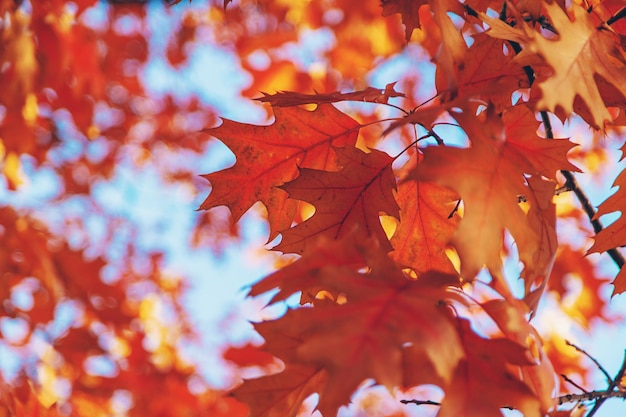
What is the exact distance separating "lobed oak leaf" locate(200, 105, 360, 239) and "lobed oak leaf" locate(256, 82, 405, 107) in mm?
56

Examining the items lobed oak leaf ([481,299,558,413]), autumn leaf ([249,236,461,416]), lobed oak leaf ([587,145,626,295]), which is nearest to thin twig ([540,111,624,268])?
lobed oak leaf ([587,145,626,295])

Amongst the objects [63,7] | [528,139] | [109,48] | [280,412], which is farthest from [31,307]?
[528,139]

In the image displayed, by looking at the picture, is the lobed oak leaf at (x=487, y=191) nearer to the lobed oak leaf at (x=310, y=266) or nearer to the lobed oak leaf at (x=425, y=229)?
the lobed oak leaf at (x=310, y=266)

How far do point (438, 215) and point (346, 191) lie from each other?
19cm

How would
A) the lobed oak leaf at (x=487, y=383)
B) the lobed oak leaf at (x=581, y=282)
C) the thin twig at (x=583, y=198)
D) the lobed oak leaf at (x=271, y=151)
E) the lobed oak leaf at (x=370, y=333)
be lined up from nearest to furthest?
1. the lobed oak leaf at (x=370, y=333)
2. the lobed oak leaf at (x=487, y=383)
3. the lobed oak leaf at (x=271, y=151)
4. the thin twig at (x=583, y=198)
5. the lobed oak leaf at (x=581, y=282)

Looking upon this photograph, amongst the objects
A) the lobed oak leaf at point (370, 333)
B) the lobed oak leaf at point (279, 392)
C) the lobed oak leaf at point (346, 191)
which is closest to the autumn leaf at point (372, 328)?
the lobed oak leaf at point (370, 333)

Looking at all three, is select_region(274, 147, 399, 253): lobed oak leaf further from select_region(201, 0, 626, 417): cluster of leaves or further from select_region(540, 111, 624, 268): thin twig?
select_region(540, 111, 624, 268): thin twig

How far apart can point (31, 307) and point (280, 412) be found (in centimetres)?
287

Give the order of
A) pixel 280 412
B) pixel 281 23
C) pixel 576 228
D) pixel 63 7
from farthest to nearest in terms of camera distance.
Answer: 1. pixel 281 23
2. pixel 576 228
3. pixel 63 7
4. pixel 280 412

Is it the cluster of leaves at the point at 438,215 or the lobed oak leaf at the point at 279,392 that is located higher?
the cluster of leaves at the point at 438,215

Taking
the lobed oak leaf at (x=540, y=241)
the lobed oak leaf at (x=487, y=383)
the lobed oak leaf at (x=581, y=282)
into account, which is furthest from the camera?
the lobed oak leaf at (x=581, y=282)

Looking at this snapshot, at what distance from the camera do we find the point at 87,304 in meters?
3.37

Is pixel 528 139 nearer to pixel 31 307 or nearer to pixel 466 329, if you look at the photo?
pixel 466 329

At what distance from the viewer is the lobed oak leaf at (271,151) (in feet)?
4.02
